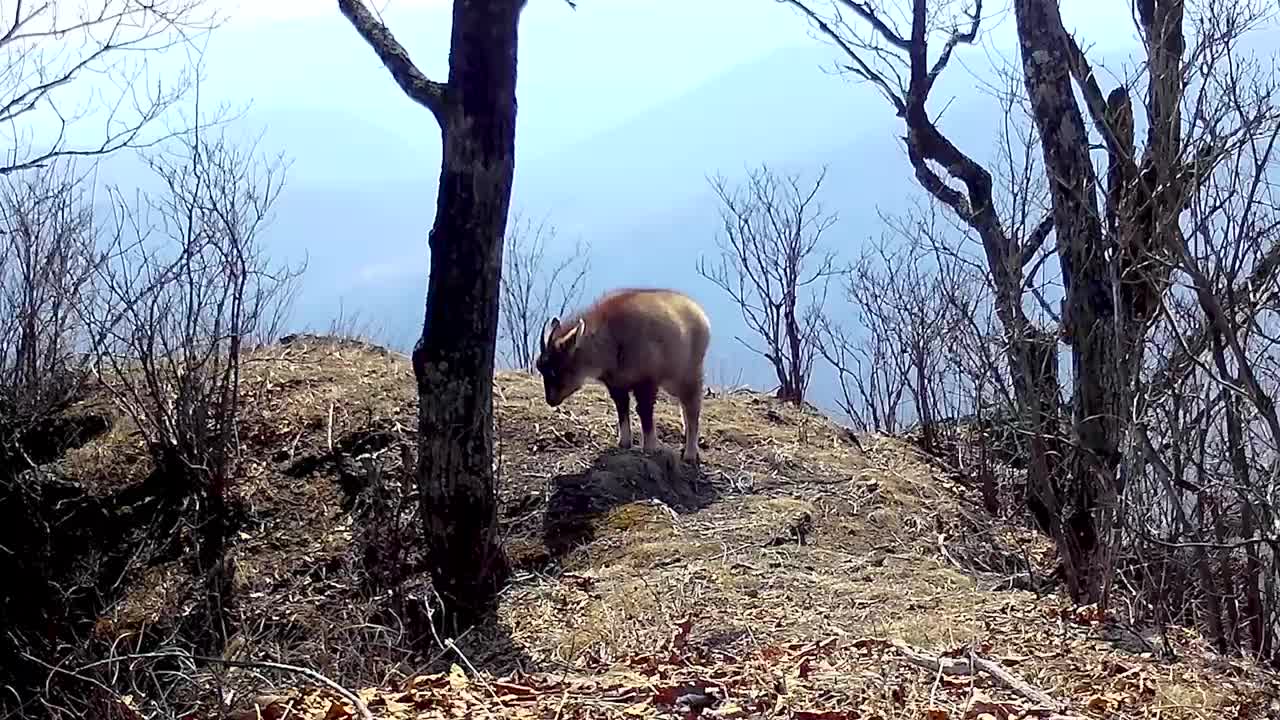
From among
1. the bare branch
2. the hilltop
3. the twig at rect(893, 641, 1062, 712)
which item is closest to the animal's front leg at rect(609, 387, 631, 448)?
the hilltop

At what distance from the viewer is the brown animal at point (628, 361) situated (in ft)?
33.0

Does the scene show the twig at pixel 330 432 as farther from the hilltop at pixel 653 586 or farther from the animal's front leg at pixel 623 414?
the animal's front leg at pixel 623 414

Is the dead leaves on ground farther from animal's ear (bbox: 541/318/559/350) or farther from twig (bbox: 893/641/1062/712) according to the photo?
animal's ear (bbox: 541/318/559/350)

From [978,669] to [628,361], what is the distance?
5.19 m

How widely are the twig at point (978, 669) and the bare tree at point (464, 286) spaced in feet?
10.5

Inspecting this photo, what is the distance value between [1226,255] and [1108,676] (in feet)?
7.71

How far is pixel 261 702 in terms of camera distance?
4961 mm

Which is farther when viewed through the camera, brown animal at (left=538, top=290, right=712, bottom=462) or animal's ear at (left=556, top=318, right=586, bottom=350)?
brown animal at (left=538, top=290, right=712, bottom=462)

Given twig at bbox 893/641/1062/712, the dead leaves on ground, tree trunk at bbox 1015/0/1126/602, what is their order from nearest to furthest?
1. the dead leaves on ground
2. twig at bbox 893/641/1062/712
3. tree trunk at bbox 1015/0/1126/602

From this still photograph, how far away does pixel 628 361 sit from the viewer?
10.1m

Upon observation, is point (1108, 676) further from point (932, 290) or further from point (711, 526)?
point (932, 290)

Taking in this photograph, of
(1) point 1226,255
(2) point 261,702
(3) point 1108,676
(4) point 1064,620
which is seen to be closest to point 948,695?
(3) point 1108,676

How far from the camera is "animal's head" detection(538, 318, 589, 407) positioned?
9992 mm

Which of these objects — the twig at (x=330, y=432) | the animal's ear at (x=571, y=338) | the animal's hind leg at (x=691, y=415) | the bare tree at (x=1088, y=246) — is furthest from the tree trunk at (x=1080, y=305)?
the twig at (x=330, y=432)
